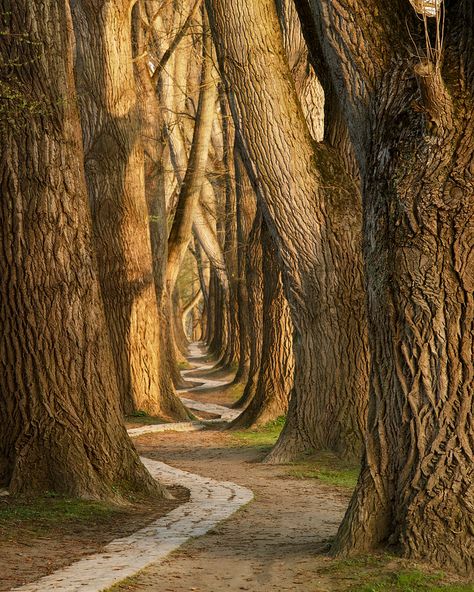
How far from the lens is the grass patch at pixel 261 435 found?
15148mm

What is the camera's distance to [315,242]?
12320 mm

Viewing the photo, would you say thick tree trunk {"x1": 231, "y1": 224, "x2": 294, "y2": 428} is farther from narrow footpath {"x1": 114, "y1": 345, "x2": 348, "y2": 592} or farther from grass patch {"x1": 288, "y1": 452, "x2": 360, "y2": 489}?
grass patch {"x1": 288, "y1": 452, "x2": 360, "y2": 489}

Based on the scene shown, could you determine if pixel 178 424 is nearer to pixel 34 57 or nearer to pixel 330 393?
pixel 330 393

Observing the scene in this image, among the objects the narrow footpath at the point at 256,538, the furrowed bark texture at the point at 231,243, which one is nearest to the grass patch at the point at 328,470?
the narrow footpath at the point at 256,538

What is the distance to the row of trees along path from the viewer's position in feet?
21.3

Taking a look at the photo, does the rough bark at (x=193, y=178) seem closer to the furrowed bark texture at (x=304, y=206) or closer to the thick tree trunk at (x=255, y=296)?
the thick tree trunk at (x=255, y=296)

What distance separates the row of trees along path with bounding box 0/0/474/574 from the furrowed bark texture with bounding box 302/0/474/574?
1 cm

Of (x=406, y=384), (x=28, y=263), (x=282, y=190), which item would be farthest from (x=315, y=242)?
(x=406, y=384)

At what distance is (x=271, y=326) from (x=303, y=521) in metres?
7.88

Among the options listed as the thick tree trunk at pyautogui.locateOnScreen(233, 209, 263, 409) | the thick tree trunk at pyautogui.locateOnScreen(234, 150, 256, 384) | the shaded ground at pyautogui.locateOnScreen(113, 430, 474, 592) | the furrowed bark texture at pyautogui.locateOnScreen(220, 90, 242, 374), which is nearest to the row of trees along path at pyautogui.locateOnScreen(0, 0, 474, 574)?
the shaded ground at pyautogui.locateOnScreen(113, 430, 474, 592)

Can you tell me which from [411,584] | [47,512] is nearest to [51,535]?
[47,512]

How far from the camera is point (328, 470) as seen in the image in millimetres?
12125

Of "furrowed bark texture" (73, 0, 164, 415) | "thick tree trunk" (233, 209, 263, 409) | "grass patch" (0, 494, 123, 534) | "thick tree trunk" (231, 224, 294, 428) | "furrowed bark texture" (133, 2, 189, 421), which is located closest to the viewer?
"grass patch" (0, 494, 123, 534)

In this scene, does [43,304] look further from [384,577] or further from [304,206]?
[384,577]
